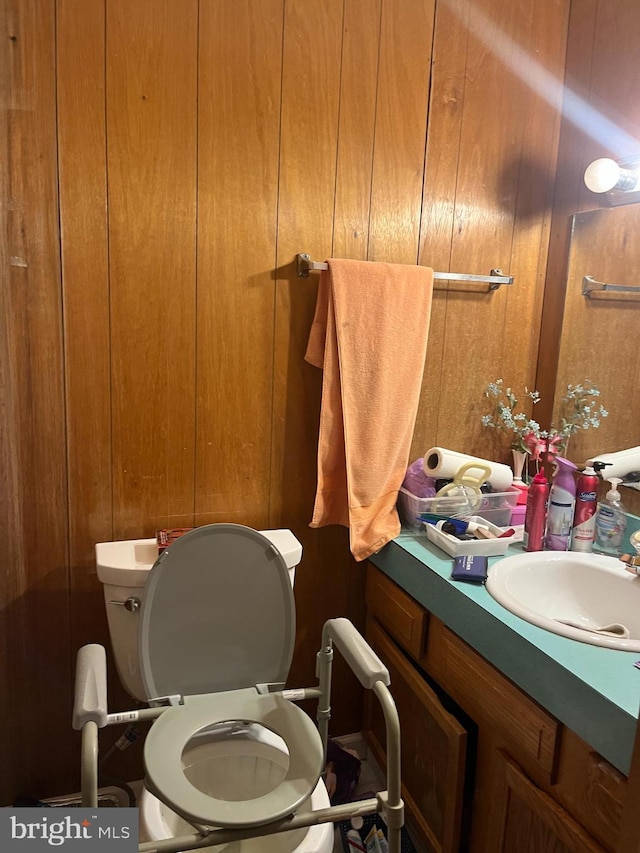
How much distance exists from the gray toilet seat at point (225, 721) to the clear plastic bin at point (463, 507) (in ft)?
2.05

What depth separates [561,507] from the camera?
1587mm

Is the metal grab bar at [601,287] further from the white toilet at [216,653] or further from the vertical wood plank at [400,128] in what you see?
the white toilet at [216,653]

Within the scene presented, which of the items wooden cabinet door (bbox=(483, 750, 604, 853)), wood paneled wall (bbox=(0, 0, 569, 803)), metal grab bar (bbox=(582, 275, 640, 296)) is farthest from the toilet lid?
metal grab bar (bbox=(582, 275, 640, 296))

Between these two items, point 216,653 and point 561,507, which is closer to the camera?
point 216,653

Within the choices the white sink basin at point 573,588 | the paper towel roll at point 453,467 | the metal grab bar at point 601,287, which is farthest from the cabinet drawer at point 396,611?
the metal grab bar at point 601,287

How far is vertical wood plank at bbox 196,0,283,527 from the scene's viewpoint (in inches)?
60.4

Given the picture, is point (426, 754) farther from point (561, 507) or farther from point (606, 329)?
point (606, 329)

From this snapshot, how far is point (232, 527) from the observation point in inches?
55.7

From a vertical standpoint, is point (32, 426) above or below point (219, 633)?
above

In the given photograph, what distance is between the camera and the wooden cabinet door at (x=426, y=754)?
1.36 m

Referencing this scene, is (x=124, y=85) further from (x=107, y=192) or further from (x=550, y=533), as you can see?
(x=550, y=533)

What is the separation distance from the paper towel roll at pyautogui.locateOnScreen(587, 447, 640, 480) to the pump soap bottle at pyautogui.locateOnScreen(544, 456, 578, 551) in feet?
0.34

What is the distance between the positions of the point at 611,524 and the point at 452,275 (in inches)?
31.4

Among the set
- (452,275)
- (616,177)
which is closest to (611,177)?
(616,177)
